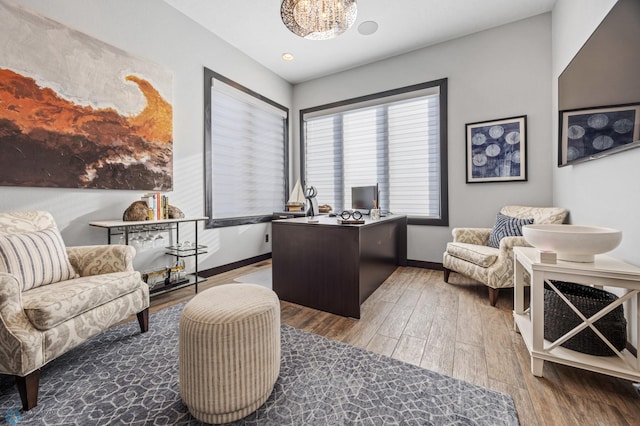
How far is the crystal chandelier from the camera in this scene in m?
2.00

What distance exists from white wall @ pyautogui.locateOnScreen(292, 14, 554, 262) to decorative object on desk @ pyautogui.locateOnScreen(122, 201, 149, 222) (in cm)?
314

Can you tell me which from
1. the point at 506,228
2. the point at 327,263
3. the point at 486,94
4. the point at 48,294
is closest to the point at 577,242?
the point at 506,228

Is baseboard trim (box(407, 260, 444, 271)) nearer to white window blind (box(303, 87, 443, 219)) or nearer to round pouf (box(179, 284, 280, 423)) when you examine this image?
white window blind (box(303, 87, 443, 219))

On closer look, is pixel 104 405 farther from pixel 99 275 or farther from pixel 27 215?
pixel 27 215

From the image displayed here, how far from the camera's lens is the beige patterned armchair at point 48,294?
1.17 m

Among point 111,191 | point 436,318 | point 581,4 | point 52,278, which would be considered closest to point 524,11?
point 581,4

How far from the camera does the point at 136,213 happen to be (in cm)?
230

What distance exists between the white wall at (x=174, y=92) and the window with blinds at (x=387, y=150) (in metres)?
1.15

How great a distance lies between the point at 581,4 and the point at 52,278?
4244 mm

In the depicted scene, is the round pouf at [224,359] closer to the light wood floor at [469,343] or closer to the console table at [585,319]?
the light wood floor at [469,343]

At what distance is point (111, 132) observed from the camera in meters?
2.34

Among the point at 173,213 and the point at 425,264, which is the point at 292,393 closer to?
the point at 173,213

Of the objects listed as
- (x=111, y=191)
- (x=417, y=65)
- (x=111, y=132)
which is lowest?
(x=111, y=191)

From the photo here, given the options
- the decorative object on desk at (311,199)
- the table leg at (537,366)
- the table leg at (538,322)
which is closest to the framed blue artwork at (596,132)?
the table leg at (538,322)
